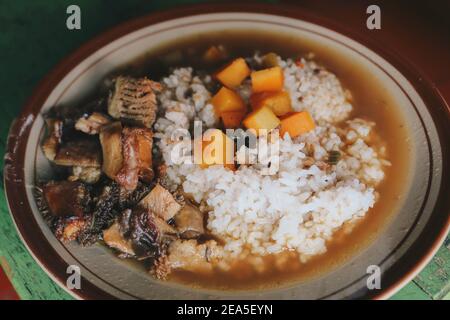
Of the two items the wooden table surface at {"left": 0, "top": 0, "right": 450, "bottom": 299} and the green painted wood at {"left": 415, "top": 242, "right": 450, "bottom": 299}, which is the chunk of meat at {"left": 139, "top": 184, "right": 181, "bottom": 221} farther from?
the green painted wood at {"left": 415, "top": 242, "right": 450, "bottom": 299}

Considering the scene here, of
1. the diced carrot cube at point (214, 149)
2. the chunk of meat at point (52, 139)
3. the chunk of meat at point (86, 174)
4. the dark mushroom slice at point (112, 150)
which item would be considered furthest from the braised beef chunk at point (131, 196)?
the chunk of meat at point (52, 139)

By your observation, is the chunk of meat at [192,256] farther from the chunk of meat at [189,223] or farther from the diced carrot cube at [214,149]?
the diced carrot cube at [214,149]

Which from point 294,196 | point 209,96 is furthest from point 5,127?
point 294,196

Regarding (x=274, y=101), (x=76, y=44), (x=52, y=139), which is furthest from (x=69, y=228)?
(x=76, y=44)

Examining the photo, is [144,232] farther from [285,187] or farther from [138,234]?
[285,187]

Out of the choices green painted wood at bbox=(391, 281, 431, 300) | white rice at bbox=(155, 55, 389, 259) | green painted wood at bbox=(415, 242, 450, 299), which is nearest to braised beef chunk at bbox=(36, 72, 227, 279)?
white rice at bbox=(155, 55, 389, 259)

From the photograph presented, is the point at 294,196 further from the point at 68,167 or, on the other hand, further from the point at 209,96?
the point at 68,167
